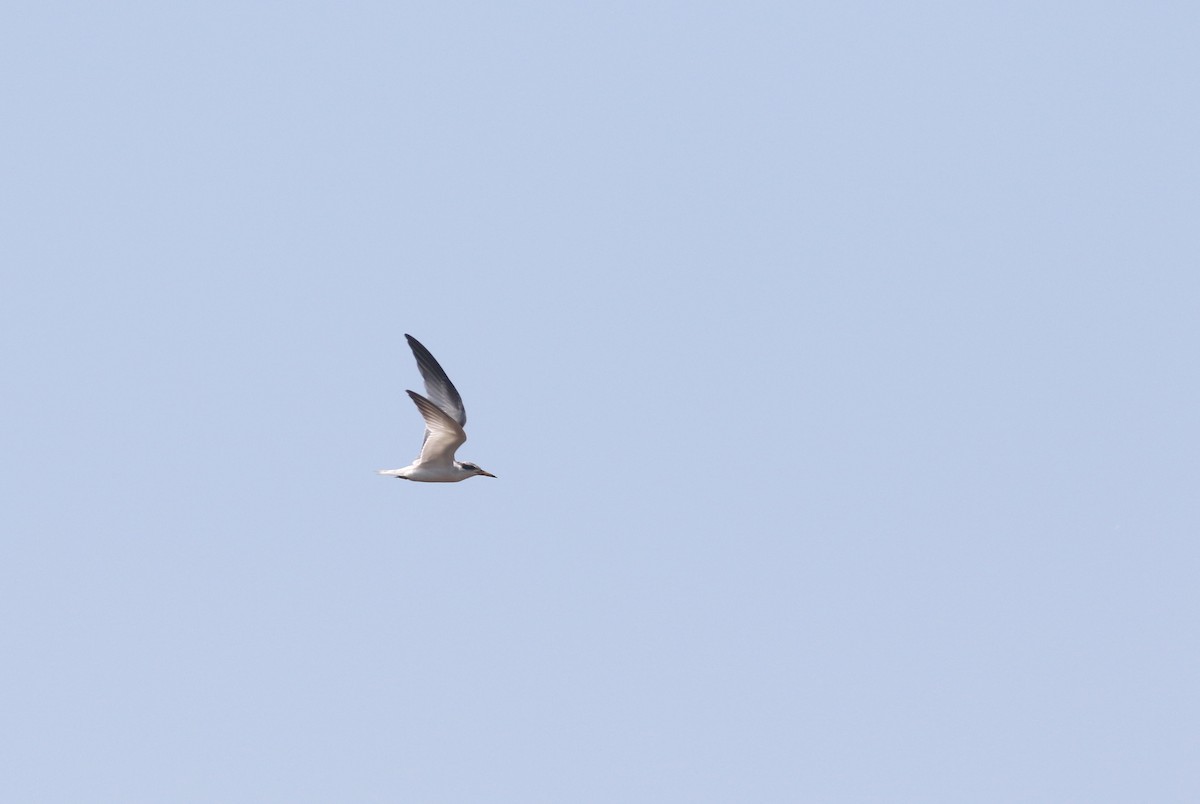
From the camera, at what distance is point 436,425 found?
336 feet

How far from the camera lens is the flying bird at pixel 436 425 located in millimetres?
102062

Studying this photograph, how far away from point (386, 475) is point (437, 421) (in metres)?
2.51

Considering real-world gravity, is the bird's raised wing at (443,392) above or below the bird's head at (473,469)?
above

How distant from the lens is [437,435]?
336 feet

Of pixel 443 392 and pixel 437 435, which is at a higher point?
pixel 443 392

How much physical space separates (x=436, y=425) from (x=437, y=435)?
0.38 m

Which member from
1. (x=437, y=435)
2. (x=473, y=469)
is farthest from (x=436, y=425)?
(x=473, y=469)

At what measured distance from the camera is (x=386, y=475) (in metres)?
103

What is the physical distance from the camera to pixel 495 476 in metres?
105

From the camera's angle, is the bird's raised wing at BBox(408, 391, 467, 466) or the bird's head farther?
the bird's head

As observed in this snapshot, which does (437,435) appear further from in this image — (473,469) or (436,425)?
(473,469)

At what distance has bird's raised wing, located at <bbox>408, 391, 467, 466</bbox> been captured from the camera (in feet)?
334

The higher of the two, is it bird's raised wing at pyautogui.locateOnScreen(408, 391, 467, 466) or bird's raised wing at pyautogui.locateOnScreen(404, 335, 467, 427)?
bird's raised wing at pyautogui.locateOnScreen(404, 335, 467, 427)

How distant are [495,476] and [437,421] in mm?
3491
